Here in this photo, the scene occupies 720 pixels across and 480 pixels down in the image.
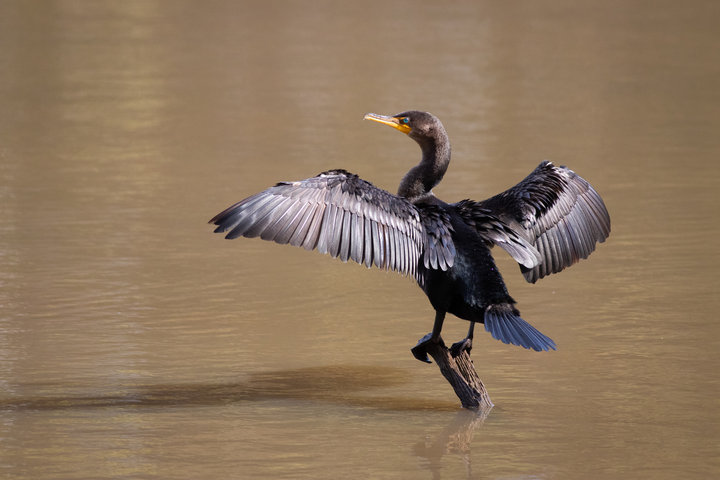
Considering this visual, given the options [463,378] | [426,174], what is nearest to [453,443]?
[463,378]

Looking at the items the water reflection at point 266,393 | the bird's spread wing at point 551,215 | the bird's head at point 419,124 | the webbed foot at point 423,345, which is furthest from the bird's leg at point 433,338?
the bird's head at point 419,124

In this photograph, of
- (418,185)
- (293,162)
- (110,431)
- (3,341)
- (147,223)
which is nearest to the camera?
(110,431)

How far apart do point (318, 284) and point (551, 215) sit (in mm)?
2545

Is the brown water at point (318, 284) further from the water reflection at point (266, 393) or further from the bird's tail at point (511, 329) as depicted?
the bird's tail at point (511, 329)

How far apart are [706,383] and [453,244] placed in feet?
5.53

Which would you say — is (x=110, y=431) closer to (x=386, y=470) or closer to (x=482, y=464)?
(x=386, y=470)

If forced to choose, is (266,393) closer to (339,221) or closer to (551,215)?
(339,221)

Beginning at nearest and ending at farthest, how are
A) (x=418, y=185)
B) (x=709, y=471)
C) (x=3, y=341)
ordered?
(x=709, y=471), (x=418, y=185), (x=3, y=341)

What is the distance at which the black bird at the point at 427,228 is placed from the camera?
6.13m

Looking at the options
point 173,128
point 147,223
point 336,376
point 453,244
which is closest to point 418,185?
point 453,244

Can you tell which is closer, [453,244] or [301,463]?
[301,463]

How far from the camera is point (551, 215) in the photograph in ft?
23.2

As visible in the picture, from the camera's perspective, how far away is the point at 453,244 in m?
6.40

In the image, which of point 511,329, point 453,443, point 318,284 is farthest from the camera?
point 318,284
